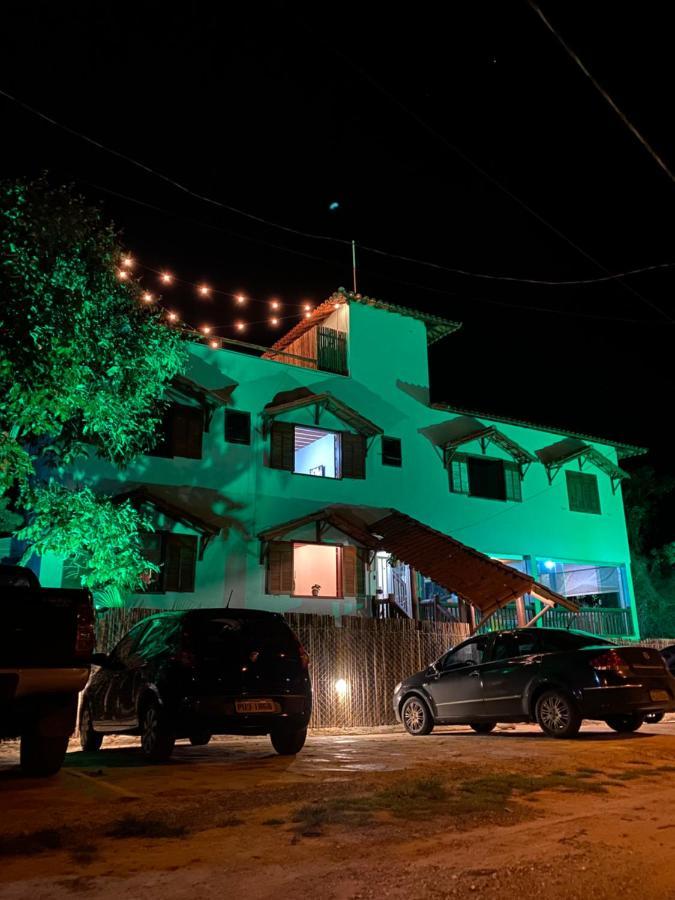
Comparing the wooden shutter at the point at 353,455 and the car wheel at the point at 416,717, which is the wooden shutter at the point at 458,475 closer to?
the wooden shutter at the point at 353,455

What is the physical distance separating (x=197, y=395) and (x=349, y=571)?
605 centimetres

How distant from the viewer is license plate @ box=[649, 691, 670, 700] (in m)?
9.60

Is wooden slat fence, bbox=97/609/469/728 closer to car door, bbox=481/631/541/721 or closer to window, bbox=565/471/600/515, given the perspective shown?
car door, bbox=481/631/541/721

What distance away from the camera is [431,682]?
11.6 metres

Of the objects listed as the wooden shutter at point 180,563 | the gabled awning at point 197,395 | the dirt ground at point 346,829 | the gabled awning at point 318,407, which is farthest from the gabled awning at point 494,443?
the dirt ground at point 346,829

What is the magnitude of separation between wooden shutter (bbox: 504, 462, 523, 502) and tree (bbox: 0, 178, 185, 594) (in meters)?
12.6

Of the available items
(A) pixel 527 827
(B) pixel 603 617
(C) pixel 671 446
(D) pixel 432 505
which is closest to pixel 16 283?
(A) pixel 527 827

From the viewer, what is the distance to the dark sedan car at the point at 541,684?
31.0 feet

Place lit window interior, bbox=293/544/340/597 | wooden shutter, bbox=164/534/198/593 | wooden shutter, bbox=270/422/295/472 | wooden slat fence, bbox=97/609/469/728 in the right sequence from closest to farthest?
wooden slat fence, bbox=97/609/469/728 < wooden shutter, bbox=164/534/198/593 < wooden shutter, bbox=270/422/295/472 < lit window interior, bbox=293/544/340/597

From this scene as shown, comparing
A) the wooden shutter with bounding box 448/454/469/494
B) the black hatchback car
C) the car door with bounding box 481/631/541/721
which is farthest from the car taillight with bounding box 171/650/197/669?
the wooden shutter with bounding box 448/454/469/494

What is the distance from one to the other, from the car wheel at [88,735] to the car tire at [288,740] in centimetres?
248

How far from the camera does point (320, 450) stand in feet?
72.7

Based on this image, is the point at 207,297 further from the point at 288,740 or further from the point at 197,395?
the point at 288,740

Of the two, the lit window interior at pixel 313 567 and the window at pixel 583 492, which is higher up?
the window at pixel 583 492
